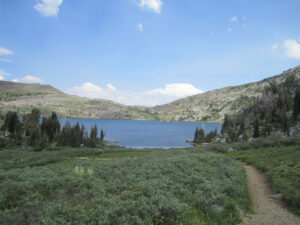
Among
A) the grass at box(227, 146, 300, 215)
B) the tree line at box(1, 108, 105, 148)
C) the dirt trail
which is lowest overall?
the tree line at box(1, 108, 105, 148)

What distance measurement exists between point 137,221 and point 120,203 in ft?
4.73

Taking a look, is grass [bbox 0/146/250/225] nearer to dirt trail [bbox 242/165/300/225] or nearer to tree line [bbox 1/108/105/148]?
dirt trail [bbox 242/165/300/225]

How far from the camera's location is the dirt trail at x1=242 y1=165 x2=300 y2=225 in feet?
28.7

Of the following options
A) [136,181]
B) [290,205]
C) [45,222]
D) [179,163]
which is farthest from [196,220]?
[179,163]

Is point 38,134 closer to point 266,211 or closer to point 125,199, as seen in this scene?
point 125,199

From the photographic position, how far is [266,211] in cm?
979

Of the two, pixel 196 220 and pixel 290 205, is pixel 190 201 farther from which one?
pixel 290 205

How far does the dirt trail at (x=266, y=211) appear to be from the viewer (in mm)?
8734

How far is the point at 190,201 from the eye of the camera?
8906mm

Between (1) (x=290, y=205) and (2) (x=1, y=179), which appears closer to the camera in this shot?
(1) (x=290, y=205)

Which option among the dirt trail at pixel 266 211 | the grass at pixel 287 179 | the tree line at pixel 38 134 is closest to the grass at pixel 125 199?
the dirt trail at pixel 266 211

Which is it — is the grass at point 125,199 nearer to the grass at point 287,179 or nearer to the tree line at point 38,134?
the grass at point 287,179

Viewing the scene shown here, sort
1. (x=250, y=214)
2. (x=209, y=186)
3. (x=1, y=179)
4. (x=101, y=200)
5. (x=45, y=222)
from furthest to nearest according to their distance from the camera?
(x=1, y=179) < (x=209, y=186) < (x=250, y=214) < (x=101, y=200) < (x=45, y=222)

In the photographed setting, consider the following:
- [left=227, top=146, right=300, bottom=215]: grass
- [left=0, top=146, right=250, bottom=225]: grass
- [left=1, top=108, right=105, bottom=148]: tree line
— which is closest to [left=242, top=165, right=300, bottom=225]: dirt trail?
[left=227, top=146, right=300, bottom=215]: grass
